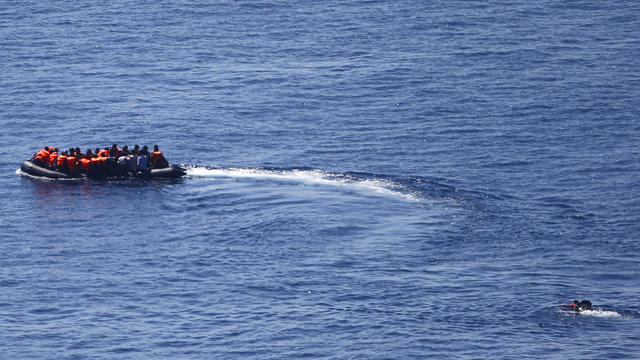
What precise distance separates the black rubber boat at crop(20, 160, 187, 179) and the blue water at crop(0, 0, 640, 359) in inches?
51.7

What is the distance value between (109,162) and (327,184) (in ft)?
62.6

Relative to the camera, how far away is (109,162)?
10281 cm

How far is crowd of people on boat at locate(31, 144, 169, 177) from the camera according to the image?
102688 millimetres

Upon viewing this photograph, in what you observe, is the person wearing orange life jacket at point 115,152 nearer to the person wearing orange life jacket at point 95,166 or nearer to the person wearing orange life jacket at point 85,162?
the person wearing orange life jacket at point 95,166

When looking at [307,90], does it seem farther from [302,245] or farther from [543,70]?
[302,245]

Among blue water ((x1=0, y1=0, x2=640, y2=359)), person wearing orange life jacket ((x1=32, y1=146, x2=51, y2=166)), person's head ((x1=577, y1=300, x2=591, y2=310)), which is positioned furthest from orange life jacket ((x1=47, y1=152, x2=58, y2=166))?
person's head ((x1=577, y1=300, x2=591, y2=310))

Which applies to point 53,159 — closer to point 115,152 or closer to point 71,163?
point 71,163

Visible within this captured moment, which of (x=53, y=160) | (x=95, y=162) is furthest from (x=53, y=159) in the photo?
(x=95, y=162)

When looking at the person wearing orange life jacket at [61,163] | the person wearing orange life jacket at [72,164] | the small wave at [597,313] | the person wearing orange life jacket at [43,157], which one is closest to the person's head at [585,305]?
the small wave at [597,313]

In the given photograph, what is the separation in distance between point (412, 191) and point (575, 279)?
2169cm

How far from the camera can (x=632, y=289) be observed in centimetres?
7694

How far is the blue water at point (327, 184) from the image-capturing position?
74125 millimetres

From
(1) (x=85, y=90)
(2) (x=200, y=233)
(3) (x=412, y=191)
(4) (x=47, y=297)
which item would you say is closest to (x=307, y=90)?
(1) (x=85, y=90)

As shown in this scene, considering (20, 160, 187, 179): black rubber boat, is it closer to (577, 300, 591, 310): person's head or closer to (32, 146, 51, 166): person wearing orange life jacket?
(32, 146, 51, 166): person wearing orange life jacket
